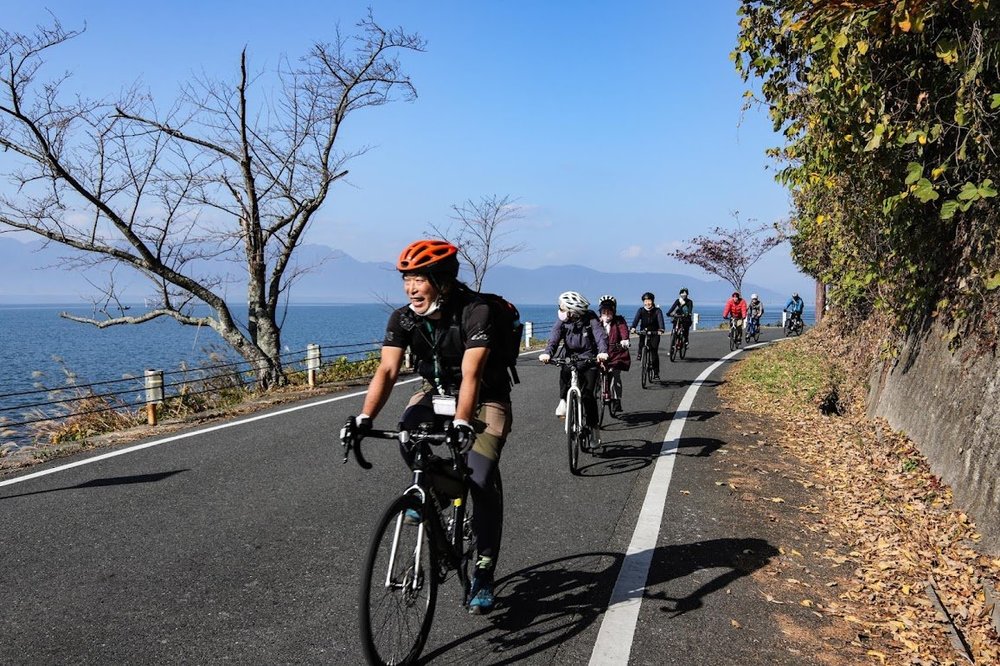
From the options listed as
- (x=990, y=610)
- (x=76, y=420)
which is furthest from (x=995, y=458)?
(x=76, y=420)

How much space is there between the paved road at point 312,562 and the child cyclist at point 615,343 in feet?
5.39

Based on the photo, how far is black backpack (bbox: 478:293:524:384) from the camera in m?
3.77

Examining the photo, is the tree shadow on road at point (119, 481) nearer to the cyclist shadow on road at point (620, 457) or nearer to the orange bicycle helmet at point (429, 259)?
the cyclist shadow on road at point (620, 457)

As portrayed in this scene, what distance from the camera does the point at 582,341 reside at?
8781mm

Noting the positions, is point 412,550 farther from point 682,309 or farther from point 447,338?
point 682,309

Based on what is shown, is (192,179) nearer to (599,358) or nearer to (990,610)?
(599,358)

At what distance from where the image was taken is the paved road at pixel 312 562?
3811mm

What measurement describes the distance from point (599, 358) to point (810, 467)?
106 inches

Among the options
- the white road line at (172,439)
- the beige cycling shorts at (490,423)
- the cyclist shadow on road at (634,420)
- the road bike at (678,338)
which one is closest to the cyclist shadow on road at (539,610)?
the beige cycling shorts at (490,423)

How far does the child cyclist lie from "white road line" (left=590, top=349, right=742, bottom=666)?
1.95m

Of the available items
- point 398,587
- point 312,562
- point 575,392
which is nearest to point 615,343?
point 575,392

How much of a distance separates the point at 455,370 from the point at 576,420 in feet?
13.7

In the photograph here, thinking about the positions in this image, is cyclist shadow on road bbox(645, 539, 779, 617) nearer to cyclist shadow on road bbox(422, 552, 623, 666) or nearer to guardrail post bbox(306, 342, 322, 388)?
cyclist shadow on road bbox(422, 552, 623, 666)

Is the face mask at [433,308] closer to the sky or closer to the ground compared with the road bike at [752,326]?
closer to the sky
